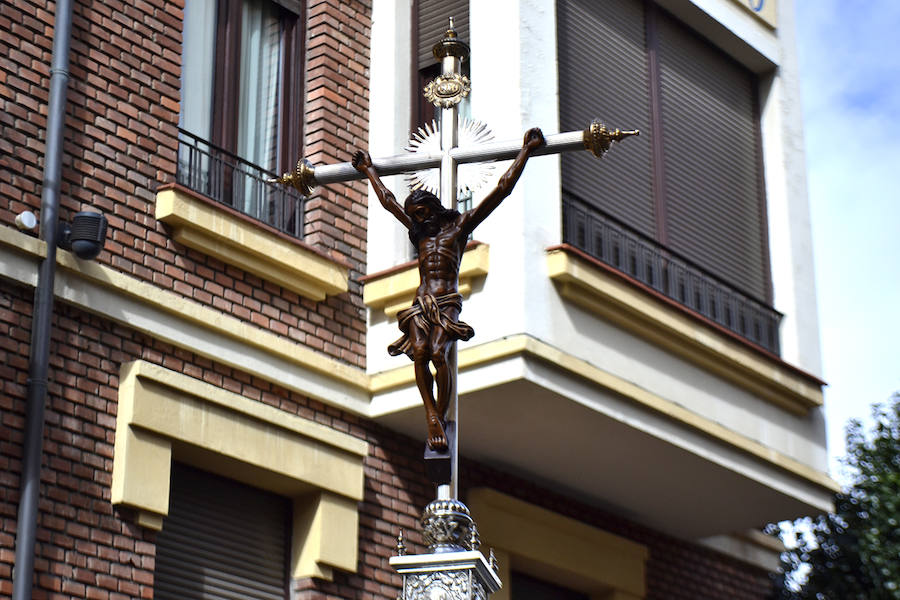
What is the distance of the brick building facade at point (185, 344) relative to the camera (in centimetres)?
1069

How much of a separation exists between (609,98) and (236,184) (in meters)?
3.44

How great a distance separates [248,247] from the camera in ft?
40.0

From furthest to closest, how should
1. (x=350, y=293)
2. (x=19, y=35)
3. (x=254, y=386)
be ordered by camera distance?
(x=350, y=293), (x=254, y=386), (x=19, y=35)

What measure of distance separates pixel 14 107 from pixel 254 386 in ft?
8.57

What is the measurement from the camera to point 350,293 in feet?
43.2

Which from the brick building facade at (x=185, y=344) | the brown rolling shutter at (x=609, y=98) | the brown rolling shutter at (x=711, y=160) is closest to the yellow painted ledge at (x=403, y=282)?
the brick building facade at (x=185, y=344)

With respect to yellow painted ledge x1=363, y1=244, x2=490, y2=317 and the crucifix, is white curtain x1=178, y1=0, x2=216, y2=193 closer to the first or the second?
yellow painted ledge x1=363, y1=244, x2=490, y2=317

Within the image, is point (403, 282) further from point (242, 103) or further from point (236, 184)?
point (242, 103)

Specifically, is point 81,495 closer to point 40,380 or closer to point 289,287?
point 40,380

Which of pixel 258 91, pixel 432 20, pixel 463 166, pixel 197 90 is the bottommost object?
pixel 463 166

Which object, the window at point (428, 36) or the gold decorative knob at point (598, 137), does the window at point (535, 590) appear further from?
the gold decorative knob at point (598, 137)

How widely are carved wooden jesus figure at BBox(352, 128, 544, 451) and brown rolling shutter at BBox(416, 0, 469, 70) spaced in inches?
251

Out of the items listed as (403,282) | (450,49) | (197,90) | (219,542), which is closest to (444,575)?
(450,49)

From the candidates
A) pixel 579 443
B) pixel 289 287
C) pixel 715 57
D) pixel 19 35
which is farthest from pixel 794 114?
pixel 19 35
